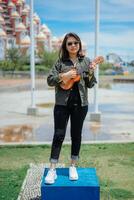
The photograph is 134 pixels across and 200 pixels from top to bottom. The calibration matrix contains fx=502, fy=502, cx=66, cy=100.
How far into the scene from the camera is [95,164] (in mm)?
7996

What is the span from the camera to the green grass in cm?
649

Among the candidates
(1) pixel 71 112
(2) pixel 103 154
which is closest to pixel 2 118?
(2) pixel 103 154

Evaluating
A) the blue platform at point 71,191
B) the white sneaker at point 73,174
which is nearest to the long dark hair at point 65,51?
the white sneaker at point 73,174

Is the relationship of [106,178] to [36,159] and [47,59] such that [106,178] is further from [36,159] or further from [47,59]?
[47,59]

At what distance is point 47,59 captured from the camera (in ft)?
216

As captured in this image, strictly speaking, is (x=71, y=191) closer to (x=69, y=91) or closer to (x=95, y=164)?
(x=69, y=91)

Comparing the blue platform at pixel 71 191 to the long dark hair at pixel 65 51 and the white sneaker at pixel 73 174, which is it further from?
the long dark hair at pixel 65 51

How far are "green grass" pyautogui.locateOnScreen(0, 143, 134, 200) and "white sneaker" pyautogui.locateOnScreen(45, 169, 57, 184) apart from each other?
3.20ft

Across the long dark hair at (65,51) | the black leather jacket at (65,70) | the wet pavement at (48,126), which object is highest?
the long dark hair at (65,51)

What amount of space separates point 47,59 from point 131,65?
18681mm

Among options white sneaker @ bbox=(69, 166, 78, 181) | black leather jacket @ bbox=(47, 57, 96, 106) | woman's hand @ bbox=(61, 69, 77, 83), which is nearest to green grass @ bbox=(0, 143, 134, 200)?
white sneaker @ bbox=(69, 166, 78, 181)

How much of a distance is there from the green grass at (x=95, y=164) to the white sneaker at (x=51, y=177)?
97 cm

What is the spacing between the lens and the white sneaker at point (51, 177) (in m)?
5.24

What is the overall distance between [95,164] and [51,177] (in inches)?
110
